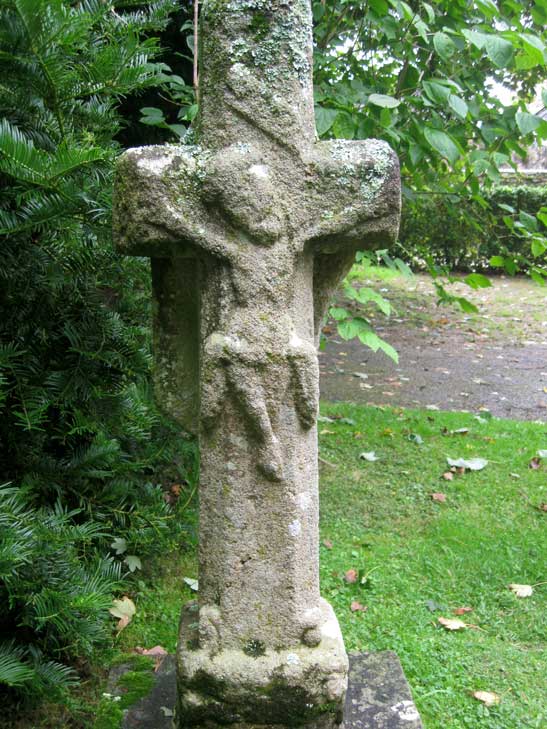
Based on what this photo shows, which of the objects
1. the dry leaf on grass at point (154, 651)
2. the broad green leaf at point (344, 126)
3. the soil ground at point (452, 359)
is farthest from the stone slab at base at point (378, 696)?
the soil ground at point (452, 359)

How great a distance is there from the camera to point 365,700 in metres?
2.47

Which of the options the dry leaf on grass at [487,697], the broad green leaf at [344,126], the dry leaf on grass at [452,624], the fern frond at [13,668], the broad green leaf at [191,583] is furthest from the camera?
the broad green leaf at [191,583]

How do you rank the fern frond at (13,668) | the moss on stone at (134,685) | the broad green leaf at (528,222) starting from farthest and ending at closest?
the broad green leaf at (528,222)
the moss on stone at (134,685)
the fern frond at (13,668)

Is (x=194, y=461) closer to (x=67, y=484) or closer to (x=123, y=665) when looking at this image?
(x=67, y=484)

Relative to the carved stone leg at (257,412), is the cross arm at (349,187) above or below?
above

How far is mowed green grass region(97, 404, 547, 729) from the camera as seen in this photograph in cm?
315

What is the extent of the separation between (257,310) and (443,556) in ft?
8.87

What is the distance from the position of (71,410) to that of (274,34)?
174 centimetres

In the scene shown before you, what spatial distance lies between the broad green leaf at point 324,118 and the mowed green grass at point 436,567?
242cm

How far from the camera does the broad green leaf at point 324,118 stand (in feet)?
10.5

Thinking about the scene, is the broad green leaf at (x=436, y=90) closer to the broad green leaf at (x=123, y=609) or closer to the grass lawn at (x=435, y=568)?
the grass lawn at (x=435, y=568)

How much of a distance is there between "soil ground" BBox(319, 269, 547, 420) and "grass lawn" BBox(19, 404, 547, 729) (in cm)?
127

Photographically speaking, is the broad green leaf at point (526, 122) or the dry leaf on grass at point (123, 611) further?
the dry leaf on grass at point (123, 611)

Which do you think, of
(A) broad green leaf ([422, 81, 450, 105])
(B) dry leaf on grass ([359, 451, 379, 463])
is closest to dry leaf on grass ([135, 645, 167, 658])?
(B) dry leaf on grass ([359, 451, 379, 463])
